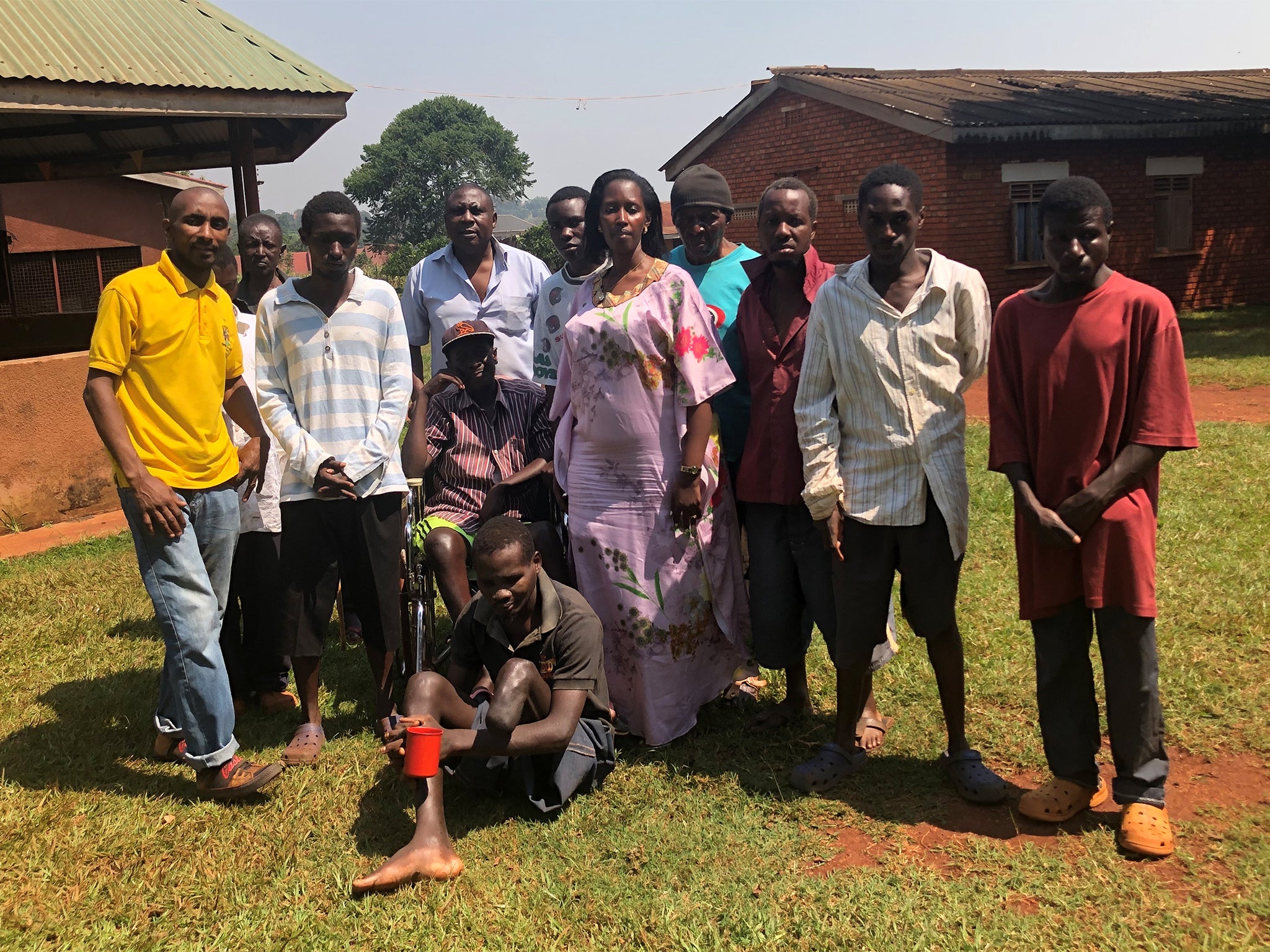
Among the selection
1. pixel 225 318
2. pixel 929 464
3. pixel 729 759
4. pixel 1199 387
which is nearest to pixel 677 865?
pixel 729 759

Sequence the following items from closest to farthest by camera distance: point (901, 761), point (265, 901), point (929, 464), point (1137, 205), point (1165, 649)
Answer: point (265, 901), point (929, 464), point (901, 761), point (1165, 649), point (1137, 205)

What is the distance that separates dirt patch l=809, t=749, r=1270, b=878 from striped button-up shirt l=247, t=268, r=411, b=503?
2163 millimetres

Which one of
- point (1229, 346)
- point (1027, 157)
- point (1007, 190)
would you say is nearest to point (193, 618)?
point (1229, 346)

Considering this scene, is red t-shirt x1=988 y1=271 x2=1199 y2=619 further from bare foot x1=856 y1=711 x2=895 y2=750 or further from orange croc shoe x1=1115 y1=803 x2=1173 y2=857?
bare foot x1=856 y1=711 x2=895 y2=750

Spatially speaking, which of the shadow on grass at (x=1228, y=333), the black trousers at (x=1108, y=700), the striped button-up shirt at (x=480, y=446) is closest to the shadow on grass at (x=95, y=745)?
the striped button-up shirt at (x=480, y=446)

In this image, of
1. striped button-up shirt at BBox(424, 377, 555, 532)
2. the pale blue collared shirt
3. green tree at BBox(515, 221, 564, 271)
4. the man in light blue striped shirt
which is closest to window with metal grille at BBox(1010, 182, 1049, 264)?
the pale blue collared shirt

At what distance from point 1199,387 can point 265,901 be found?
34.6 feet

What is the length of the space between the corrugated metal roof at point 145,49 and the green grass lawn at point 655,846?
189 inches

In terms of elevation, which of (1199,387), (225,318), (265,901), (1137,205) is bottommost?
(265,901)

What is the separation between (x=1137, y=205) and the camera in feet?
56.7

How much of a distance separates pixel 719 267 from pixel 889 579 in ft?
5.05

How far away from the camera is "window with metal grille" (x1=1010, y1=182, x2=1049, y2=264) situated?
646 inches

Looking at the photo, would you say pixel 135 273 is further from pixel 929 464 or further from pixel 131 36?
pixel 131 36

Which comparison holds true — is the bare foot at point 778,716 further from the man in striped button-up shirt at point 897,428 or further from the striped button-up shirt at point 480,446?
the striped button-up shirt at point 480,446
